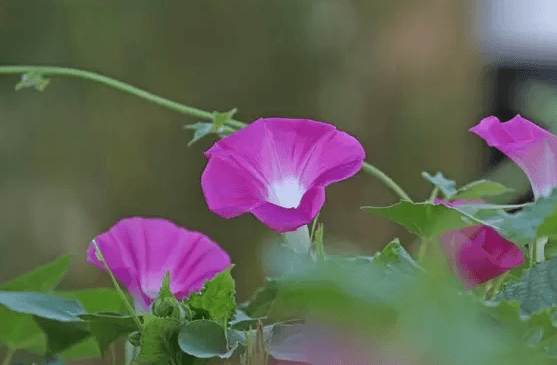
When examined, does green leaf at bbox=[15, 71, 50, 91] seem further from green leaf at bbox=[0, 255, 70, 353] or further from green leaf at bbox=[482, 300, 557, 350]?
green leaf at bbox=[482, 300, 557, 350]

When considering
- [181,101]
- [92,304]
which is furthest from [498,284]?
[181,101]

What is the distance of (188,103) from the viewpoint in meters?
1.66

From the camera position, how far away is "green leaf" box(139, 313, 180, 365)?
0.19 m

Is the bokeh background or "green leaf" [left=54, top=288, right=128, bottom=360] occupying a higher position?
"green leaf" [left=54, top=288, right=128, bottom=360]

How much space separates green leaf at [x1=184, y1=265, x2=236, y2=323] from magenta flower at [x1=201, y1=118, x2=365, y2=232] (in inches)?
0.6

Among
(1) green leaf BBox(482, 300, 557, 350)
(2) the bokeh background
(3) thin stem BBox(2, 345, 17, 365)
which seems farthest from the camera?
(2) the bokeh background

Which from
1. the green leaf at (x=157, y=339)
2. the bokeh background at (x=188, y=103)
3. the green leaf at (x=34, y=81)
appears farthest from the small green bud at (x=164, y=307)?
the bokeh background at (x=188, y=103)

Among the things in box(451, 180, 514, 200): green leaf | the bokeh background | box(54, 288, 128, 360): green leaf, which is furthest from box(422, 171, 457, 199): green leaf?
the bokeh background

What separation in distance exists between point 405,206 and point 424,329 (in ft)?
0.40

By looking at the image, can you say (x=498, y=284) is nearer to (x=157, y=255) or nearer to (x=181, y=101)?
(x=157, y=255)

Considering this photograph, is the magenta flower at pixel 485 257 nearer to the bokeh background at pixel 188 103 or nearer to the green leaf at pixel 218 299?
the green leaf at pixel 218 299

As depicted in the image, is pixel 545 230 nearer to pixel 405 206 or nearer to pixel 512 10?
pixel 405 206

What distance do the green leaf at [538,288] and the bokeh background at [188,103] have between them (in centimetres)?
142

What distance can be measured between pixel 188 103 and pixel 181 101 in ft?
0.06
